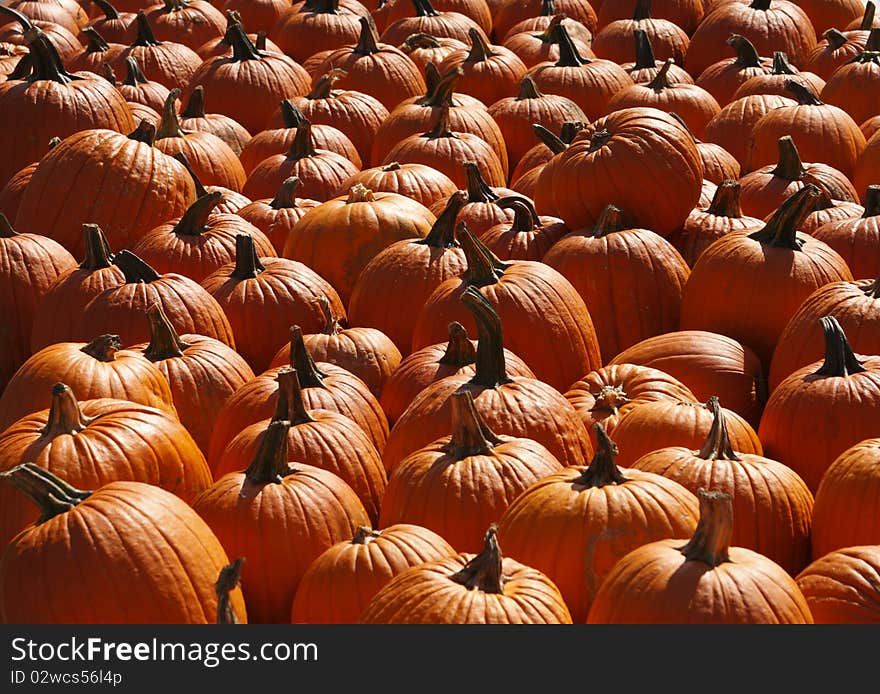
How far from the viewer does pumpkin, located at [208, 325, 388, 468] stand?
157 inches

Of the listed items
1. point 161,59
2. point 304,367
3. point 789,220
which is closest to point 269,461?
point 304,367

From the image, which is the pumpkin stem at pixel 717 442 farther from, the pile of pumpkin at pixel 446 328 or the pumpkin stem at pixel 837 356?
the pumpkin stem at pixel 837 356

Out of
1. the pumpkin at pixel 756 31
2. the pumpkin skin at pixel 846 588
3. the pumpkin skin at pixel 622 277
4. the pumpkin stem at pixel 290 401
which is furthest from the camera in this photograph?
the pumpkin at pixel 756 31

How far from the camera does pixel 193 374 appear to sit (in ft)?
13.9

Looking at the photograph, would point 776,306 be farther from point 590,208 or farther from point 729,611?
point 729,611

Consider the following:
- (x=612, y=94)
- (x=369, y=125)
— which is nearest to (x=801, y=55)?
(x=612, y=94)

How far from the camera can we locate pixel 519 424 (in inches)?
147

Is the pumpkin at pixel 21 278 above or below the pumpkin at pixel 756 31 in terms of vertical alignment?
below

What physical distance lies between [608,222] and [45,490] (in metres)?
2.59

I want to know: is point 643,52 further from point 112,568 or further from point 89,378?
point 112,568

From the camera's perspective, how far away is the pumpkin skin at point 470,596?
264 centimetres

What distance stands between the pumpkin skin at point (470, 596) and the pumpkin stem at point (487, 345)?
1.05 metres

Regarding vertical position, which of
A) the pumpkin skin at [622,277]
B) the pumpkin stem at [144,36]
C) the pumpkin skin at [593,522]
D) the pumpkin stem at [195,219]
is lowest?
the pumpkin skin at [593,522]

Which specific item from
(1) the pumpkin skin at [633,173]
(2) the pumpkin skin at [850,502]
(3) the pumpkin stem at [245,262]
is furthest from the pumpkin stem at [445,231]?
(2) the pumpkin skin at [850,502]
